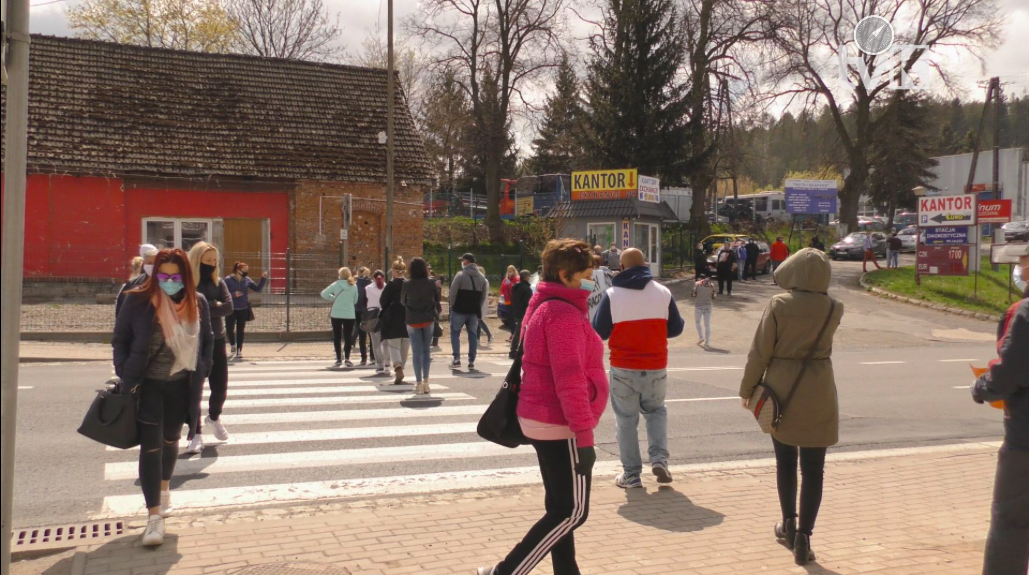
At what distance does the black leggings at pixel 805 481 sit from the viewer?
528 centimetres

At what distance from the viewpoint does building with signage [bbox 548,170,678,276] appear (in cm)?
3067

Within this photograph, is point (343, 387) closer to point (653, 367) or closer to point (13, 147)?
point (653, 367)

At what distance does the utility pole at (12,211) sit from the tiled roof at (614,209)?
27488mm

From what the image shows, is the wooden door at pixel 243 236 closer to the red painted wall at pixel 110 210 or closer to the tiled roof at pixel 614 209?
the red painted wall at pixel 110 210

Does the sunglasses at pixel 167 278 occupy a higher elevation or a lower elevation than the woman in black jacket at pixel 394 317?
higher

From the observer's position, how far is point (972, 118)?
270 ft

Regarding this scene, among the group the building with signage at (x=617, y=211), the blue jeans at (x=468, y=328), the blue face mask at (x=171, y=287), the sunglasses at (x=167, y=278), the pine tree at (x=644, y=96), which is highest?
the pine tree at (x=644, y=96)

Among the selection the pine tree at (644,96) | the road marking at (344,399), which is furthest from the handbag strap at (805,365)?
the pine tree at (644,96)

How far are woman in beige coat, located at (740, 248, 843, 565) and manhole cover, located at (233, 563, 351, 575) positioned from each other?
2632mm

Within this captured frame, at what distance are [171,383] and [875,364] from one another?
47.6 feet

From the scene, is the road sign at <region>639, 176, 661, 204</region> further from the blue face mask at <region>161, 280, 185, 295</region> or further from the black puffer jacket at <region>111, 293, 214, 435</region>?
the black puffer jacket at <region>111, 293, 214, 435</region>

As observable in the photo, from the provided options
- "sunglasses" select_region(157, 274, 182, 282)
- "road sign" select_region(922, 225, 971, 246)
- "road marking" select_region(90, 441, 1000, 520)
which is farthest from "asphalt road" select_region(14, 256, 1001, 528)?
"road sign" select_region(922, 225, 971, 246)

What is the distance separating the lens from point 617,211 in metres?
30.6

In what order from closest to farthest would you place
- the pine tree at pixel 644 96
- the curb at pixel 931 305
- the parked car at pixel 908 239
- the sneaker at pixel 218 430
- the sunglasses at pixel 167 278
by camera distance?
the sunglasses at pixel 167 278, the sneaker at pixel 218 430, the curb at pixel 931 305, the pine tree at pixel 644 96, the parked car at pixel 908 239
